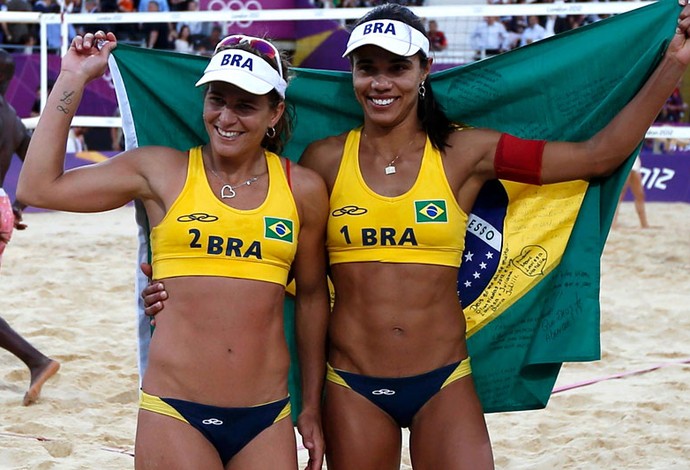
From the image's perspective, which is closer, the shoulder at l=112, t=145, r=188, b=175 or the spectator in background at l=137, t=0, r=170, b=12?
the shoulder at l=112, t=145, r=188, b=175

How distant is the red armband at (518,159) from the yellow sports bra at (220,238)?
74 cm

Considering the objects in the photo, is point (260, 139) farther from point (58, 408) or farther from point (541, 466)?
point (58, 408)

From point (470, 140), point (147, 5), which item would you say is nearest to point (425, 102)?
point (470, 140)

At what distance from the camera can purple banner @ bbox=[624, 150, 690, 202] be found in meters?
12.6

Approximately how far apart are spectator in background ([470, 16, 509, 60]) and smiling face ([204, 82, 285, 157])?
11653 millimetres

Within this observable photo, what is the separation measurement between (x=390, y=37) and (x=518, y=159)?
0.57m

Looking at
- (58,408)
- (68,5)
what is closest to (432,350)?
(58,408)

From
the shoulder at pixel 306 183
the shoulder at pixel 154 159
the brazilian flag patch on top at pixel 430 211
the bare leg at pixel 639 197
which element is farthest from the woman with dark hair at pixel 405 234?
the bare leg at pixel 639 197

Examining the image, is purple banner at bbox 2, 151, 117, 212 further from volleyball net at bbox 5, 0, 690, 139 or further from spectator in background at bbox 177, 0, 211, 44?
spectator in background at bbox 177, 0, 211, 44

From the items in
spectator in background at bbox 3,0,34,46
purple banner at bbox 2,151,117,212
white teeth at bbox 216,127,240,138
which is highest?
white teeth at bbox 216,127,240,138

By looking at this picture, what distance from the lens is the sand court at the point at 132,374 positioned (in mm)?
4707

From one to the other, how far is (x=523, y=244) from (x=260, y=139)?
1151 millimetres

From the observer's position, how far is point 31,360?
18.1 ft

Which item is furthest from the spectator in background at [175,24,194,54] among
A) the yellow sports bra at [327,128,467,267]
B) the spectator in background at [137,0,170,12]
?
the yellow sports bra at [327,128,467,267]
